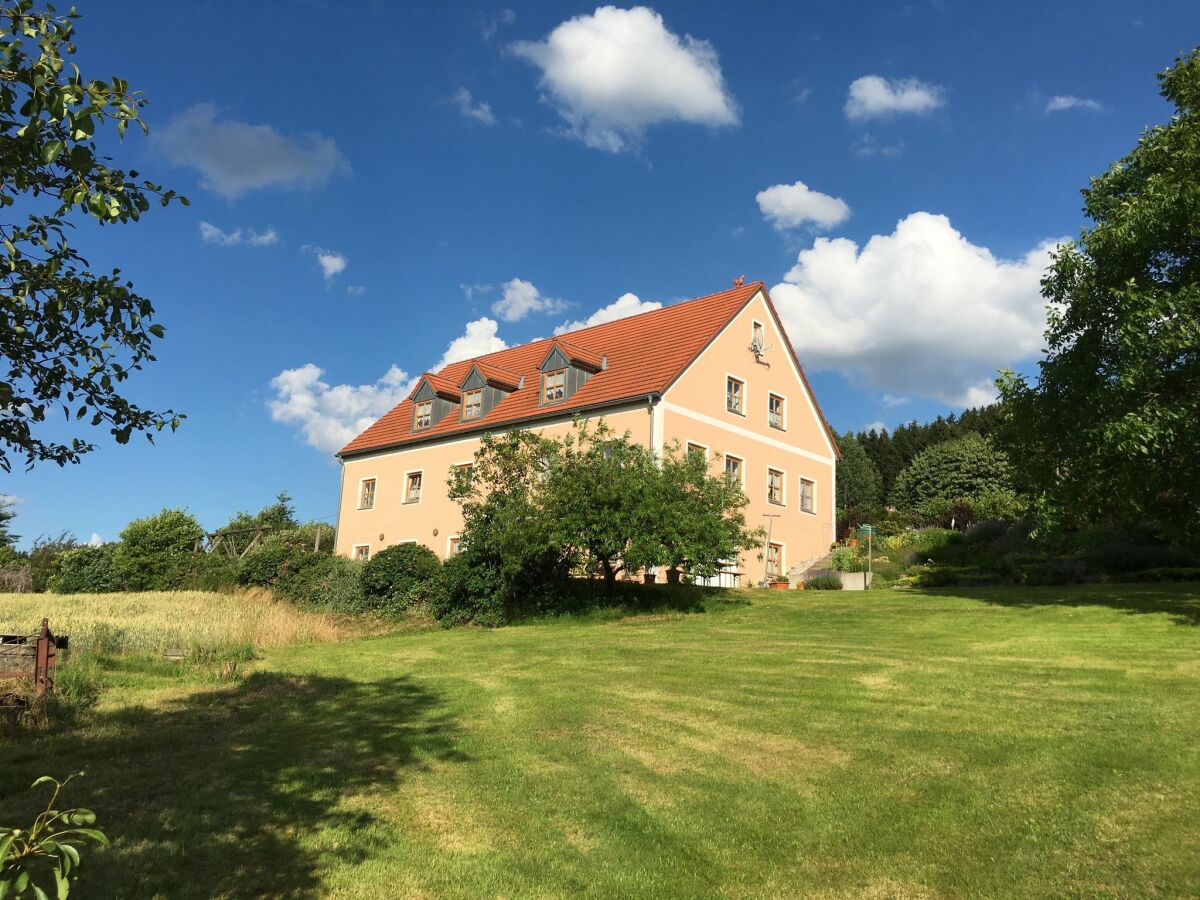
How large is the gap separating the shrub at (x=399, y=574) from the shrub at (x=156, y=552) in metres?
14.7

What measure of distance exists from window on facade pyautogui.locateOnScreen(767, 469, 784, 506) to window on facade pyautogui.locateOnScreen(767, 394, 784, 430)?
1.91 metres

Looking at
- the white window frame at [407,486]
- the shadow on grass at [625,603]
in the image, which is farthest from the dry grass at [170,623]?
the white window frame at [407,486]

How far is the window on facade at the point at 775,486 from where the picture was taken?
102 ft

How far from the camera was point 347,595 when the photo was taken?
2375 centimetres

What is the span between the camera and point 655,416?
1062 inches

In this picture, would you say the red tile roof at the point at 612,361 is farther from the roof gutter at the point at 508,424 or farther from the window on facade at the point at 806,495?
the window on facade at the point at 806,495

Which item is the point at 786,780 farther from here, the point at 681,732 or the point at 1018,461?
the point at 1018,461

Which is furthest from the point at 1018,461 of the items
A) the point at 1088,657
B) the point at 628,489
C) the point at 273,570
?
the point at 273,570

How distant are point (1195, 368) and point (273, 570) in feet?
86.0

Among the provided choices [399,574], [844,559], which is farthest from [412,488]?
[844,559]

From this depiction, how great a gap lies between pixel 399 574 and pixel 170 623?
6.67 metres

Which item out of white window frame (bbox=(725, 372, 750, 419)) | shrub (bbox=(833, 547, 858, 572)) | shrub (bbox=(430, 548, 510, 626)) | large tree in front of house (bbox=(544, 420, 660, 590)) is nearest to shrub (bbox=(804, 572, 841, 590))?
shrub (bbox=(833, 547, 858, 572))

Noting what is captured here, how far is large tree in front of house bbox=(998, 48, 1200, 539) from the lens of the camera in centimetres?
1430

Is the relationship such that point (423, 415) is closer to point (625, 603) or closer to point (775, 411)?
point (775, 411)
